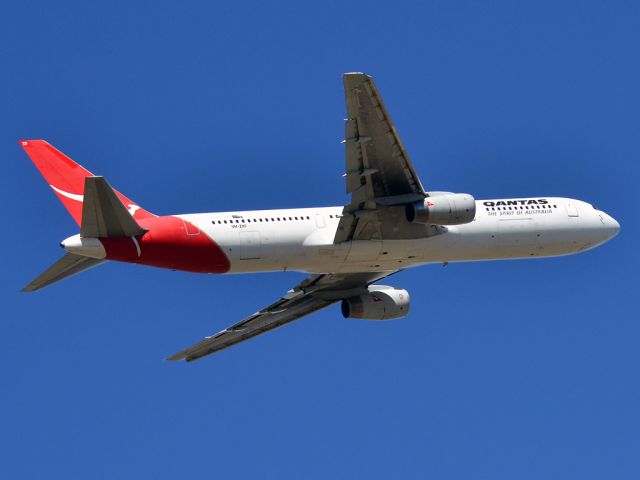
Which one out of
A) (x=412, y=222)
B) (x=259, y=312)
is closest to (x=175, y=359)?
(x=259, y=312)

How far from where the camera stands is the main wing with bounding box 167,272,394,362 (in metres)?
71.5

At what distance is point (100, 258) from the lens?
201ft

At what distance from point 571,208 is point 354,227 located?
1171 cm

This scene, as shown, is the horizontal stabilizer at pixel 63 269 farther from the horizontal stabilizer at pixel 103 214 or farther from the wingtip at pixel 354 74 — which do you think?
the wingtip at pixel 354 74

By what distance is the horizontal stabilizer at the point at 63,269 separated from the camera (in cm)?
6184

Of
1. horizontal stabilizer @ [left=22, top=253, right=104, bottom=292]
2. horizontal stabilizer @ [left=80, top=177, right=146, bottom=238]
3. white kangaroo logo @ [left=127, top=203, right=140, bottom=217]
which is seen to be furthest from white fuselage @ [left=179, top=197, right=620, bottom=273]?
horizontal stabilizer @ [left=22, top=253, right=104, bottom=292]

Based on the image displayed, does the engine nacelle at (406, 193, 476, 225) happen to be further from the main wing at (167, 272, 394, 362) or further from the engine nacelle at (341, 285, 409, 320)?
the engine nacelle at (341, 285, 409, 320)

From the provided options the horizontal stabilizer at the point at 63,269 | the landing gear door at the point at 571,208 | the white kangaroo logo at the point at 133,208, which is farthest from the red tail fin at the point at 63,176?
the landing gear door at the point at 571,208

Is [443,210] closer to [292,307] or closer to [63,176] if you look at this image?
[292,307]

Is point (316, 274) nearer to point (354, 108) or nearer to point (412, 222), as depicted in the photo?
point (412, 222)

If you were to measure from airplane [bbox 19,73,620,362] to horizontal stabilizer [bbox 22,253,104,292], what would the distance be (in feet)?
0.14

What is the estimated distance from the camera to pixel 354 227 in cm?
6394

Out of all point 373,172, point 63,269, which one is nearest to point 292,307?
point 373,172

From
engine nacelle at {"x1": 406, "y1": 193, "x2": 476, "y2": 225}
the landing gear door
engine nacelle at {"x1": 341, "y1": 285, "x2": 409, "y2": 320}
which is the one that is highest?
the landing gear door
